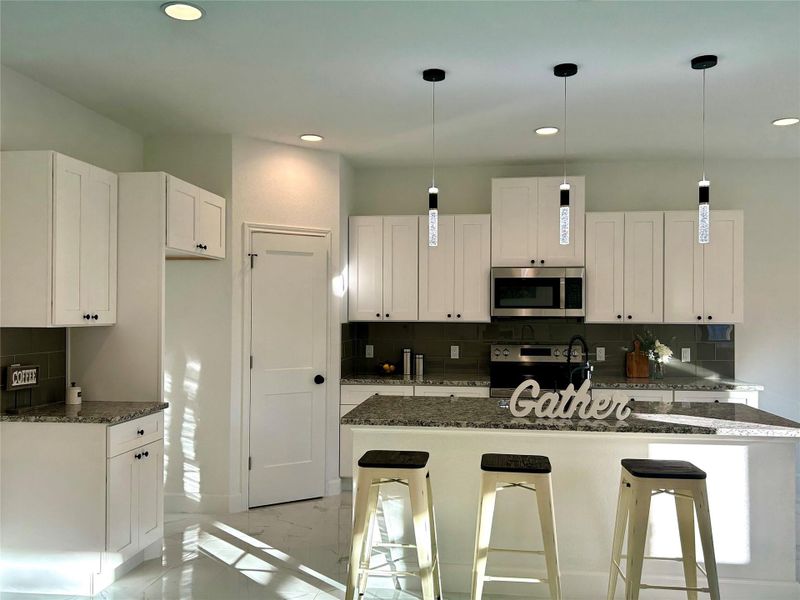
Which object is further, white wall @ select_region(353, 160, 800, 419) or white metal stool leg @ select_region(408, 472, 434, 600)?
white wall @ select_region(353, 160, 800, 419)

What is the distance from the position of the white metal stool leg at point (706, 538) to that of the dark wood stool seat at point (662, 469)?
0.05m

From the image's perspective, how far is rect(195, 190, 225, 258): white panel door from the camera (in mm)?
4277

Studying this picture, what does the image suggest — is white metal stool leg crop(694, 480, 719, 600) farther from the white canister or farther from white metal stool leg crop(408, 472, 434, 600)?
the white canister

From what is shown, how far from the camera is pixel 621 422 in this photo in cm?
310

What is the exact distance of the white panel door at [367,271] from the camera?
5.50m

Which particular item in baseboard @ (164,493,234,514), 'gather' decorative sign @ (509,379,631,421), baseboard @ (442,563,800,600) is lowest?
baseboard @ (164,493,234,514)

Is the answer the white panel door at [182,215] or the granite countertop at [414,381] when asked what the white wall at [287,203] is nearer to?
the granite countertop at [414,381]

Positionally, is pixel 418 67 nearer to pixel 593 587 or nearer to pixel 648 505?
pixel 648 505

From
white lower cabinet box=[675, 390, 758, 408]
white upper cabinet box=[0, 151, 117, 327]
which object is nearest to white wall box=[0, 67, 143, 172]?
white upper cabinet box=[0, 151, 117, 327]

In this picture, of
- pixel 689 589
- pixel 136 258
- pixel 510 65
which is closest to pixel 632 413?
pixel 689 589

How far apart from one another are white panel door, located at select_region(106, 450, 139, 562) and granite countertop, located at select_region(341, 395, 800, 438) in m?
1.22

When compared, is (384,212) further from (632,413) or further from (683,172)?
(632,413)

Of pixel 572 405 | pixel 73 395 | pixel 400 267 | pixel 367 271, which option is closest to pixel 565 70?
pixel 572 405

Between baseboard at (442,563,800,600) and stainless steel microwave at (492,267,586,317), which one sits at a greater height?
stainless steel microwave at (492,267,586,317)
